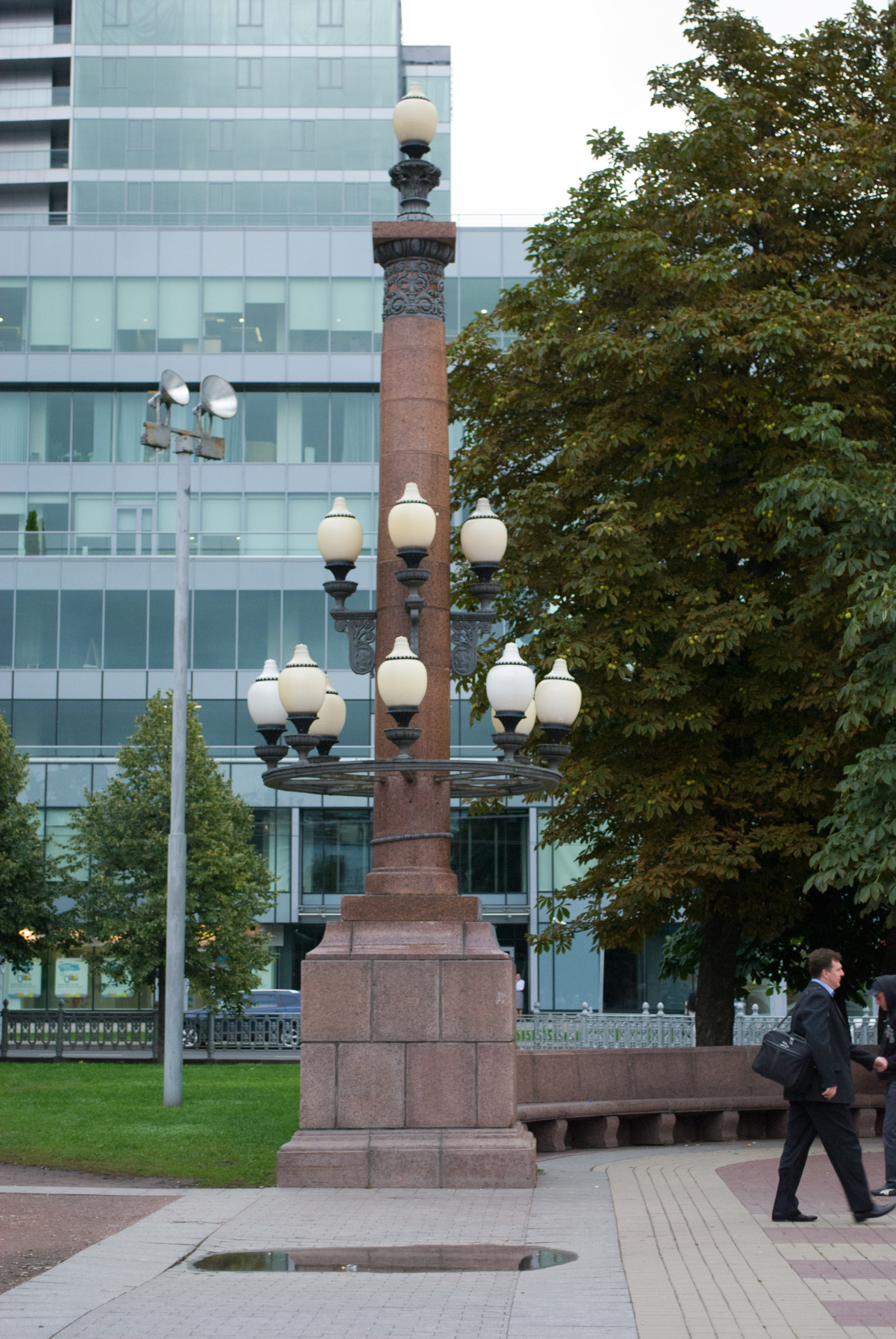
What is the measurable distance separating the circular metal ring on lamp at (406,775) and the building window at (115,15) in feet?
176

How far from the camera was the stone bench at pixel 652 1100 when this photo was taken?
15242 mm

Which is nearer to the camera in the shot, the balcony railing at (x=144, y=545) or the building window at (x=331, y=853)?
the building window at (x=331, y=853)

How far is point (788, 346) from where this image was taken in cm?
1695

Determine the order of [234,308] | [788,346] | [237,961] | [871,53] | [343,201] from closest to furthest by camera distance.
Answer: [788,346]
[871,53]
[237,961]
[234,308]
[343,201]

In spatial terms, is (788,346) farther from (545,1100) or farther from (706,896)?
(545,1100)

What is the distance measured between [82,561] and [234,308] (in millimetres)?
9478

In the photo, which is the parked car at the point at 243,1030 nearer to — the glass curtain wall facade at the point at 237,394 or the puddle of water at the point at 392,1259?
the glass curtain wall facade at the point at 237,394

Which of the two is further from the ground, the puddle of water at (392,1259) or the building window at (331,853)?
the building window at (331,853)

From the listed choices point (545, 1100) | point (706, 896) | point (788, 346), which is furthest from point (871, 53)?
point (545, 1100)

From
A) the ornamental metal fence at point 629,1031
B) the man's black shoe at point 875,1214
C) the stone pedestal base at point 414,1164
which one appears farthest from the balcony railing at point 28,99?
the man's black shoe at point 875,1214

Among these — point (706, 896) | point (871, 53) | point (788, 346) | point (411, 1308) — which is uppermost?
point (871, 53)

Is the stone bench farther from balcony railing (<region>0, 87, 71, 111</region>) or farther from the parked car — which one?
balcony railing (<region>0, 87, 71, 111</region>)

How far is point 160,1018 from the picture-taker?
103 feet

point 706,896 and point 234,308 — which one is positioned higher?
point 234,308
